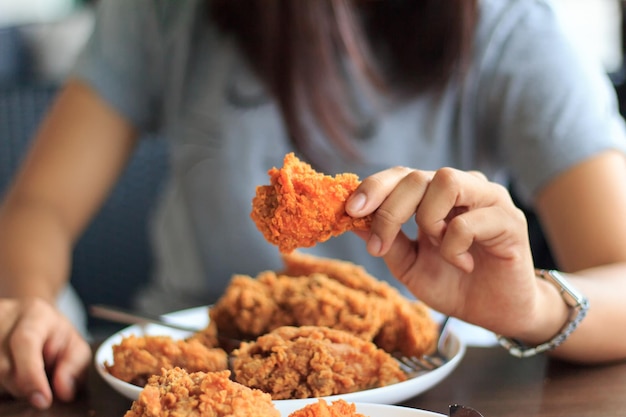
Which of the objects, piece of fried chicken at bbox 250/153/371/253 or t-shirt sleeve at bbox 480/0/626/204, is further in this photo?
t-shirt sleeve at bbox 480/0/626/204

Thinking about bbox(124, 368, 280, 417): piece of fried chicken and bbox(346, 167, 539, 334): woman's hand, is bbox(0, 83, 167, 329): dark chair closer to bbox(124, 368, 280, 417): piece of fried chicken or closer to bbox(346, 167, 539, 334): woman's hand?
bbox(346, 167, 539, 334): woman's hand

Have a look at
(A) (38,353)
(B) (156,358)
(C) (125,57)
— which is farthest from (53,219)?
(B) (156,358)

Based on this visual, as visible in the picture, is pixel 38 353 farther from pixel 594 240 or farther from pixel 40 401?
pixel 594 240

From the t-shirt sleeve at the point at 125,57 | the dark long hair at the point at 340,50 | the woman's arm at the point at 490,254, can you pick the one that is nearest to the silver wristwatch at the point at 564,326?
the woman's arm at the point at 490,254

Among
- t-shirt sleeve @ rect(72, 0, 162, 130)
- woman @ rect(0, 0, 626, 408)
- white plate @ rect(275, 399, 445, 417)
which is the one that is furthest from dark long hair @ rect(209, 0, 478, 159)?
white plate @ rect(275, 399, 445, 417)

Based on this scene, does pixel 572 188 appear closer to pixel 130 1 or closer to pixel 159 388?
pixel 159 388

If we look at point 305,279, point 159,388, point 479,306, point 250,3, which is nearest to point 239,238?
point 250,3
